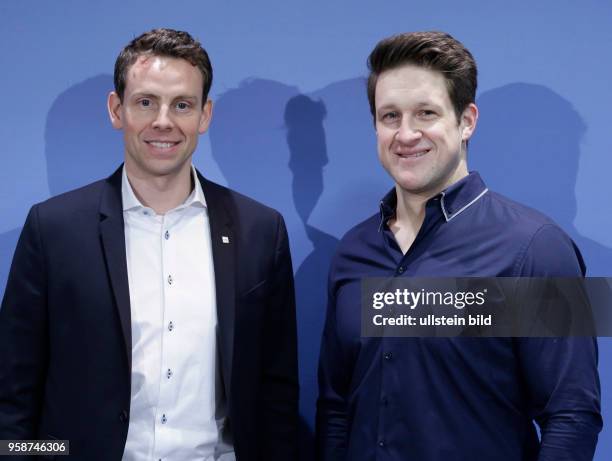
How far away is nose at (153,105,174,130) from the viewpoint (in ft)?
5.97

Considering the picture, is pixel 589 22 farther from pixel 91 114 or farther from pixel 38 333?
pixel 38 333

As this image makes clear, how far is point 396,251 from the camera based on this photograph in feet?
6.08

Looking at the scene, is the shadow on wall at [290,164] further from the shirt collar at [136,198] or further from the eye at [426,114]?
the eye at [426,114]

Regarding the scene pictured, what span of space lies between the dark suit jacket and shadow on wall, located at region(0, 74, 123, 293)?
0.44 meters

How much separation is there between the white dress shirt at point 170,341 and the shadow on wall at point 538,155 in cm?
95

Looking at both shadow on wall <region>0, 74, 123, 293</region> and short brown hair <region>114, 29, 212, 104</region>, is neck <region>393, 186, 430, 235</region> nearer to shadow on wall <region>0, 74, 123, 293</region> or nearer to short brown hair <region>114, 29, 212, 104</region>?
short brown hair <region>114, 29, 212, 104</region>

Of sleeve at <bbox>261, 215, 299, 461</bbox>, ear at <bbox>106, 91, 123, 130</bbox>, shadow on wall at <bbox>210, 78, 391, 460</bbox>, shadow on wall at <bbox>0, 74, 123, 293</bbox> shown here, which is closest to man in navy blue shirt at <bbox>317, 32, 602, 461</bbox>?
sleeve at <bbox>261, 215, 299, 461</bbox>

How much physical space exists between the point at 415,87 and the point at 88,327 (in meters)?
0.93

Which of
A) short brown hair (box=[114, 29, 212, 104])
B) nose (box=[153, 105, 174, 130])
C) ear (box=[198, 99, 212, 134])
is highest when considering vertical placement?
short brown hair (box=[114, 29, 212, 104])

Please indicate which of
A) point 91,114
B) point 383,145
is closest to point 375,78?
point 383,145

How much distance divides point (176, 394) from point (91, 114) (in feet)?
3.25

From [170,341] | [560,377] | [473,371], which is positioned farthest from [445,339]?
[170,341]

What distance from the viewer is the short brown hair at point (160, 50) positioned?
6.11 ft

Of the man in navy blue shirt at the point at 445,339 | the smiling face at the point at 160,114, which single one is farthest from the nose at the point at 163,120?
the man in navy blue shirt at the point at 445,339
